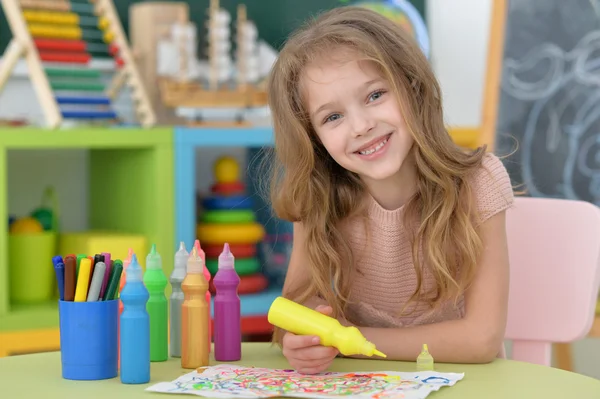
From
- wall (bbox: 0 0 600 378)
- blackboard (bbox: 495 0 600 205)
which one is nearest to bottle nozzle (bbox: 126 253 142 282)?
blackboard (bbox: 495 0 600 205)

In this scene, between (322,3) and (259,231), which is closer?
(259,231)

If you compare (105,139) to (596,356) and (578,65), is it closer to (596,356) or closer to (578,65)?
(578,65)

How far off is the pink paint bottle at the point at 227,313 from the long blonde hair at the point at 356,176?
21 centimetres

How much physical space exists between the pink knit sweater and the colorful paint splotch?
1.19 ft

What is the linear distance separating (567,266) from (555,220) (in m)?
0.08

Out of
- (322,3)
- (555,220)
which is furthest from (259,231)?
(555,220)

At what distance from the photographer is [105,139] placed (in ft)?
7.66

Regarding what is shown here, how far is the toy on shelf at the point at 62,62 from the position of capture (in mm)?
2324

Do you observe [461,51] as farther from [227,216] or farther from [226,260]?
[226,260]

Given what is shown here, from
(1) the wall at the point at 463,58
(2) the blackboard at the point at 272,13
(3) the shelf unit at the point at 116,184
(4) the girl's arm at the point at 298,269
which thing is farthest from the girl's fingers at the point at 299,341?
(1) the wall at the point at 463,58

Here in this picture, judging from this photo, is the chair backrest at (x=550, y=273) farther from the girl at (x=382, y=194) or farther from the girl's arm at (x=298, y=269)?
the girl's arm at (x=298, y=269)

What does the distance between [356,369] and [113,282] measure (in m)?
0.31

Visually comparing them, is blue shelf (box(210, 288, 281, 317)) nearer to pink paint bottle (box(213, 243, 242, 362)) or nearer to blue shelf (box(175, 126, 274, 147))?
blue shelf (box(175, 126, 274, 147))

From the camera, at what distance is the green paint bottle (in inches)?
48.1
